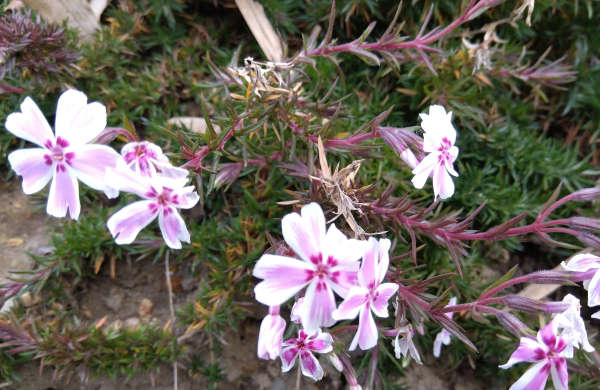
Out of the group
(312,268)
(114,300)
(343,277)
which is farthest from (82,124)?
(114,300)

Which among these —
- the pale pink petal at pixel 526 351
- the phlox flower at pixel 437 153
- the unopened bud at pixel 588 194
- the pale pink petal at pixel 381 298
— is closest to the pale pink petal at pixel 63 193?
the pale pink petal at pixel 381 298

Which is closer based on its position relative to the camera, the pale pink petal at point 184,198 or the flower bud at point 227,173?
the pale pink petal at point 184,198

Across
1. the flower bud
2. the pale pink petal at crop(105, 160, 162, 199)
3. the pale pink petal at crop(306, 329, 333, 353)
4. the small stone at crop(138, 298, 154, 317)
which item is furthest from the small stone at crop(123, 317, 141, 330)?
the pale pink petal at crop(105, 160, 162, 199)

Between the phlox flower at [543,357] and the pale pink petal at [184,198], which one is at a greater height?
the pale pink petal at [184,198]

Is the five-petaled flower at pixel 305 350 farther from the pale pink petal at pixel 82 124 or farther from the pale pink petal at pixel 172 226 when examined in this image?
the pale pink petal at pixel 82 124

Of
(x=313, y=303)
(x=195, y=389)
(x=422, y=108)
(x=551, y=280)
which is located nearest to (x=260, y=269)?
(x=313, y=303)

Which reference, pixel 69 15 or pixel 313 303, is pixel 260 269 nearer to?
pixel 313 303

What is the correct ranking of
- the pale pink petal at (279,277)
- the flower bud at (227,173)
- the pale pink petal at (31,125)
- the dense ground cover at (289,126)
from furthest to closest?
the dense ground cover at (289,126) < the flower bud at (227,173) < the pale pink petal at (31,125) < the pale pink petal at (279,277)
